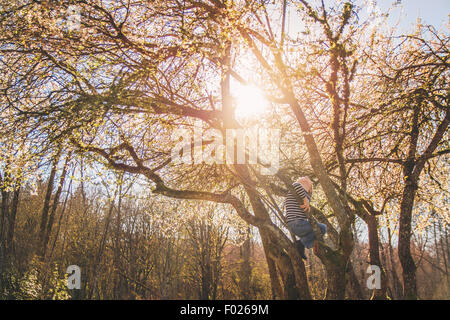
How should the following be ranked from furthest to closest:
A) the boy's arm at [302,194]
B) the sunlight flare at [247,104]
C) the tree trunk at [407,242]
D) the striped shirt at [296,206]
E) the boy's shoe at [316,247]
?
the sunlight flare at [247,104] → the tree trunk at [407,242] → the striped shirt at [296,206] → the boy's arm at [302,194] → the boy's shoe at [316,247]

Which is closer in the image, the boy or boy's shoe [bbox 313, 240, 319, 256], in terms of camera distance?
boy's shoe [bbox 313, 240, 319, 256]

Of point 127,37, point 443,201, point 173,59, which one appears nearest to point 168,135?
point 173,59

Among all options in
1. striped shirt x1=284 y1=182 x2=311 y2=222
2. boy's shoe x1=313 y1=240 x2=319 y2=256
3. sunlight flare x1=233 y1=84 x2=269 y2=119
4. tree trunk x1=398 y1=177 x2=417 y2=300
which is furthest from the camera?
sunlight flare x1=233 y1=84 x2=269 y2=119

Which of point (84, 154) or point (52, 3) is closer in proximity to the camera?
point (52, 3)

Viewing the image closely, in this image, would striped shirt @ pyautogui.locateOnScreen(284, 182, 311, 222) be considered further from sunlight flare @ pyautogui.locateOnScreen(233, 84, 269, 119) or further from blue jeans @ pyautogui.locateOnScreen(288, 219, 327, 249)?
sunlight flare @ pyautogui.locateOnScreen(233, 84, 269, 119)

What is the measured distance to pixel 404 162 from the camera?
5.45 m

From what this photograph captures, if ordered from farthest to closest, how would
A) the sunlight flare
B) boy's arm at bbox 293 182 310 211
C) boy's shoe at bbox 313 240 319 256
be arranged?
the sunlight flare < boy's arm at bbox 293 182 310 211 < boy's shoe at bbox 313 240 319 256

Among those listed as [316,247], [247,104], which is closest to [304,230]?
[316,247]

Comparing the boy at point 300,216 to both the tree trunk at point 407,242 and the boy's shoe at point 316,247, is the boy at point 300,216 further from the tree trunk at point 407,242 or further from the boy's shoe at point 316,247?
the tree trunk at point 407,242

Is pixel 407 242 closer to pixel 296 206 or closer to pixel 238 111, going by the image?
pixel 296 206

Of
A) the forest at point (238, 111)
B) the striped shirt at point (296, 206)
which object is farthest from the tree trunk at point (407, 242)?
the striped shirt at point (296, 206)

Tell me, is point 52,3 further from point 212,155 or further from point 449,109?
point 449,109

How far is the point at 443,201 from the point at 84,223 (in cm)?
1350

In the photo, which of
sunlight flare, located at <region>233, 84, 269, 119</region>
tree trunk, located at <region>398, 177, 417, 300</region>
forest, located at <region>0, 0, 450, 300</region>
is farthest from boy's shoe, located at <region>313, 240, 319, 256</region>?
sunlight flare, located at <region>233, 84, 269, 119</region>
